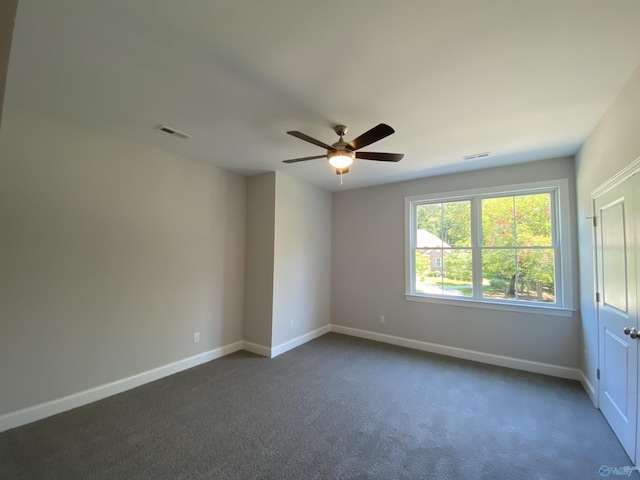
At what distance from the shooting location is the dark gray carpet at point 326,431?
2.04 metres

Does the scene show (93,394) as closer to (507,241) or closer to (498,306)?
(498,306)

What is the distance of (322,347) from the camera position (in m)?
4.47

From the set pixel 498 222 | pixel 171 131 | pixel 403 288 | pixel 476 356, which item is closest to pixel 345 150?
pixel 171 131

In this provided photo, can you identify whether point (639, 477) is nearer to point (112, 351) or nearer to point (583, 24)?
point (583, 24)

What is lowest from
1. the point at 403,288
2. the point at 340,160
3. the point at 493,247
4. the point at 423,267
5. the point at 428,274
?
the point at 403,288

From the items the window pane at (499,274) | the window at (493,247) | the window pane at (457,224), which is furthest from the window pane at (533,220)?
the window pane at (457,224)

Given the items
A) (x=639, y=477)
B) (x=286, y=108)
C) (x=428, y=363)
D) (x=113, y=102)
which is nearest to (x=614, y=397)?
(x=639, y=477)

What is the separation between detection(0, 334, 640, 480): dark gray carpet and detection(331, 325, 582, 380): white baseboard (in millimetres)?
152

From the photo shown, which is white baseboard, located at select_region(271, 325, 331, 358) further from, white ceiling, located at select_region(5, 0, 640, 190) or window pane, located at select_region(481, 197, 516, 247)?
window pane, located at select_region(481, 197, 516, 247)

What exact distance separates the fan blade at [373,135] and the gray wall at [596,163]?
1709 mm

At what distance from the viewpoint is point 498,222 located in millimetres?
4031

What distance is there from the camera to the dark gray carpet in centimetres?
204

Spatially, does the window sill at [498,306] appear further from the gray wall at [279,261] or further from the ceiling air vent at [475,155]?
the ceiling air vent at [475,155]

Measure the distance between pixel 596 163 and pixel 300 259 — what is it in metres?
3.68
